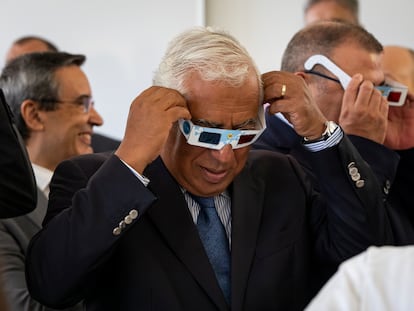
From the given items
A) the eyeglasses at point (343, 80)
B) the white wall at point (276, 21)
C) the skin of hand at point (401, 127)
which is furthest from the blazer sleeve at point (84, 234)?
the white wall at point (276, 21)

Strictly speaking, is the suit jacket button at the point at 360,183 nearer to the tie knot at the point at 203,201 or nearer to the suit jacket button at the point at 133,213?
the tie knot at the point at 203,201

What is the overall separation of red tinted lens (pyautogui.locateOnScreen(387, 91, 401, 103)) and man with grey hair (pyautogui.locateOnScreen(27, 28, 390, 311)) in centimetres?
49

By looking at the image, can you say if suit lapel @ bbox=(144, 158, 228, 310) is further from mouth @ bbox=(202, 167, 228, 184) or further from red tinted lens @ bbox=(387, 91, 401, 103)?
red tinted lens @ bbox=(387, 91, 401, 103)

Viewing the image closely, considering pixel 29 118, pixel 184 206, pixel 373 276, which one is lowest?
pixel 29 118

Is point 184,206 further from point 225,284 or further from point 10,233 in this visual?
point 10,233

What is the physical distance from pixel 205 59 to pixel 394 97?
80 cm

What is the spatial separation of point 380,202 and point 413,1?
7.48 feet

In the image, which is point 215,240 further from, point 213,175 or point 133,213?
point 133,213

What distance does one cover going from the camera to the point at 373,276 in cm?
88

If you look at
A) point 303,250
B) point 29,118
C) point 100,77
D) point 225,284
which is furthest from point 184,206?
point 100,77

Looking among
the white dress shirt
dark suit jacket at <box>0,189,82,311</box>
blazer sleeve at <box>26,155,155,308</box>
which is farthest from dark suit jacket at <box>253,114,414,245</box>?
the white dress shirt

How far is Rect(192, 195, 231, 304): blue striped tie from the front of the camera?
5.42 ft

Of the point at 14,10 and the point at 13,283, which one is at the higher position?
the point at 14,10

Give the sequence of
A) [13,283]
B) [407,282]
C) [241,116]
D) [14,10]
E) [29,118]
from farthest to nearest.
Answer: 1. [14,10]
2. [29,118]
3. [13,283]
4. [241,116]
5. [407,282]
